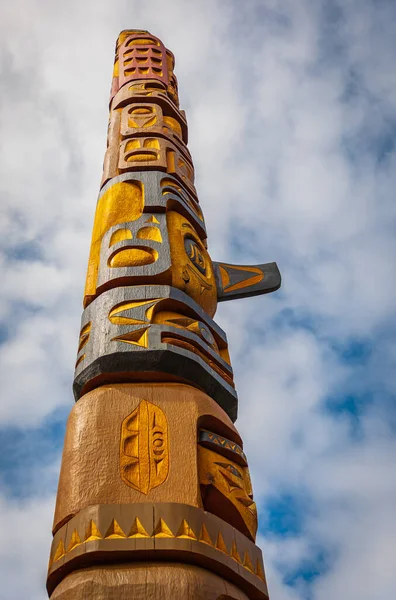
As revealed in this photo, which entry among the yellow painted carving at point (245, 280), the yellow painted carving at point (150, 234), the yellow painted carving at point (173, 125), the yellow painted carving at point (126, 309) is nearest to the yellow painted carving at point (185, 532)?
the yellow painted carving at point (126, 309)

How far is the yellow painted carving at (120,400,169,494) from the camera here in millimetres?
3152

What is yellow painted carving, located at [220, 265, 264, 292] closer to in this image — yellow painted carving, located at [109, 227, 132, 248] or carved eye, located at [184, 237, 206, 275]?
carved eye, located at [184, 237, 206, 275]

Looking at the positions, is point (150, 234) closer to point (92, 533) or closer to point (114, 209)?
point (114, 209)

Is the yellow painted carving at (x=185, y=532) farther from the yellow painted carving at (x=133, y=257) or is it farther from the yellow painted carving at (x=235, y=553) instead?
the yellow painted carving at (x=133, y=257)

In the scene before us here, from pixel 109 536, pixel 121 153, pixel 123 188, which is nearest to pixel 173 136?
pixel 121 153

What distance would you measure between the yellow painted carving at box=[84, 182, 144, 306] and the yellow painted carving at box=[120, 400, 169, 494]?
5.12 feet

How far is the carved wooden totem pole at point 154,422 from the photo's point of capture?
2816mm

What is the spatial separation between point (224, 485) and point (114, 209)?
2511 millimetres

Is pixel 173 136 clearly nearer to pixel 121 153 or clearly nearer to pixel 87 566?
pixel 121 153

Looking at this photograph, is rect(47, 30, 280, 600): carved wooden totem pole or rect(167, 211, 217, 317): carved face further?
rect(167, 211, 217, 317): carved face

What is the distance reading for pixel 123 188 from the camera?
535cm

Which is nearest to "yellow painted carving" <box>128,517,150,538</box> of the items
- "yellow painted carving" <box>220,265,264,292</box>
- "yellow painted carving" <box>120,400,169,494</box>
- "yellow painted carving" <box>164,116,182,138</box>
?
"yellow painted carving" <box>120,400,169,494</box>

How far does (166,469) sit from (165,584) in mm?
622

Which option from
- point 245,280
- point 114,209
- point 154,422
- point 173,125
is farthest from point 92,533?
point 173,125
